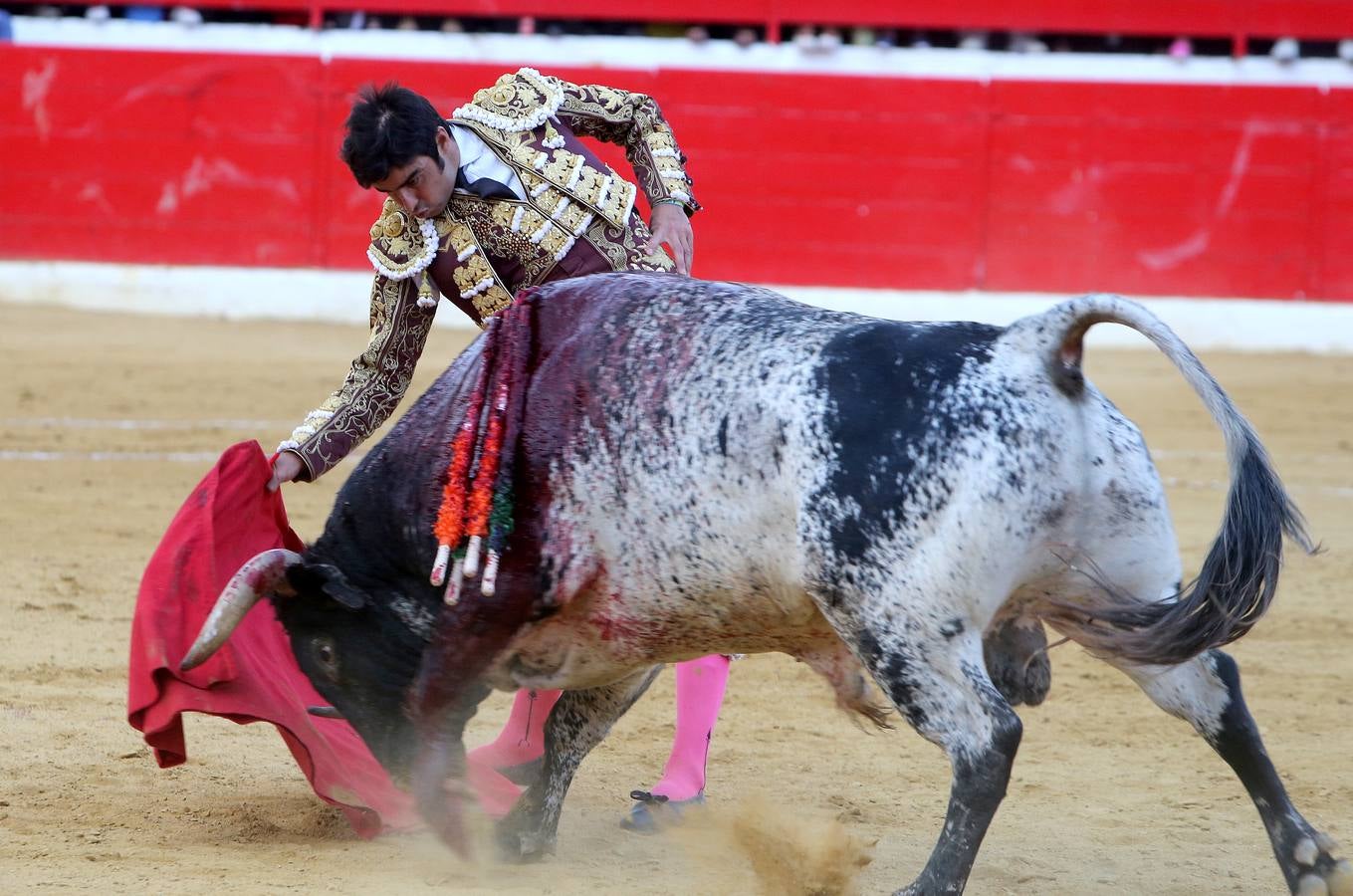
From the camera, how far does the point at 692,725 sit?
2832 millimetres

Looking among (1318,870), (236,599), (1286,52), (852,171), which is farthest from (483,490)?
(1286,52)

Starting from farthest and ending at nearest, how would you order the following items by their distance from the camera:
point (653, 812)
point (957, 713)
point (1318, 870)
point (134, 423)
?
point (134, 423)
point (653, 812)
point (1318, 870)
point (957, 713)

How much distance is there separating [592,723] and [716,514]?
1.96 feet

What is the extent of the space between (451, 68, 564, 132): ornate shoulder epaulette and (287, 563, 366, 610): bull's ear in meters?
0.77

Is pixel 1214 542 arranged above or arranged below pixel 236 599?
above

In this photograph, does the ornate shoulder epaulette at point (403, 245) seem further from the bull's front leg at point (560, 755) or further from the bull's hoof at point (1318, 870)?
the bull's hoof at point (1318, 870)

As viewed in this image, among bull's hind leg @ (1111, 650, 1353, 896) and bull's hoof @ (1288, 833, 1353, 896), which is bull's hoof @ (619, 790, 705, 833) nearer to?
bull's hind leg @ (1111, 650, 1353, 896)

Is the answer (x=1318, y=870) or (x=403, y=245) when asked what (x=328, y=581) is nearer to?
(x=403, y=245)

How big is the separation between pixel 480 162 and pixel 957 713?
3.86ft

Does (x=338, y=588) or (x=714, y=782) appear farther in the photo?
(x=714, y=782)

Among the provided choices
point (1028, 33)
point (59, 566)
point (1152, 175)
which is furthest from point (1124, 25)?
point (59, 566)

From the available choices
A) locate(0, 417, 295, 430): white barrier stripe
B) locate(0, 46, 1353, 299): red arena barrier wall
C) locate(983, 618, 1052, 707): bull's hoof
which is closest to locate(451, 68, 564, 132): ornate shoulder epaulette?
locate(983, 618, 1052, 707): bull's hoof

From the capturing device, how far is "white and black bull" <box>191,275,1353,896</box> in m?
2.08

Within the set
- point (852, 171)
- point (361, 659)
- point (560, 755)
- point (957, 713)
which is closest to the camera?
point (957, 713)
